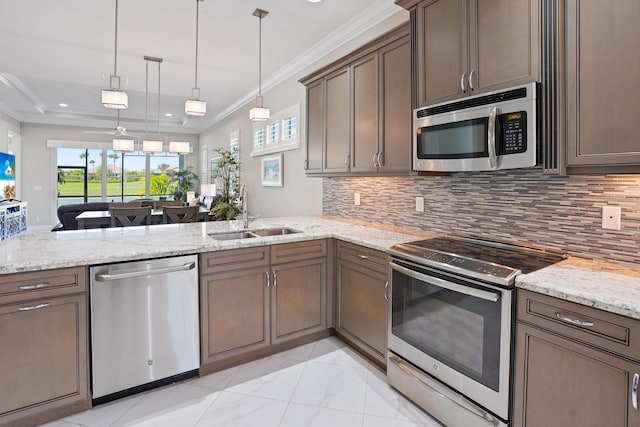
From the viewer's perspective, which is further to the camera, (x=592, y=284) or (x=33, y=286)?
(x=33, y=286)

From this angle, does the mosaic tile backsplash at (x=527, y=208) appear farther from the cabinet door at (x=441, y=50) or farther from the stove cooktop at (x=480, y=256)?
the cabinet door at (x=441, y=50)

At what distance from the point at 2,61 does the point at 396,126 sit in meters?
5.58

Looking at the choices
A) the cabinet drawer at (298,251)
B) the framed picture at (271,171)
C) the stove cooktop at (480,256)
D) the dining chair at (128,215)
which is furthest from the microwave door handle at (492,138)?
the dining chair at (128,215)

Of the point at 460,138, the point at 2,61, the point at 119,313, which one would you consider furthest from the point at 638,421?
the point at 2,61

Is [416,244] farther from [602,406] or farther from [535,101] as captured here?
[602,406]

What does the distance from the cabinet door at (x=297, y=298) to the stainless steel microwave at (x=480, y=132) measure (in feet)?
3.78

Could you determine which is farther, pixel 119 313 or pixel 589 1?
pixel 119 313

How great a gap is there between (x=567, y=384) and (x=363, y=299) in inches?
53.1

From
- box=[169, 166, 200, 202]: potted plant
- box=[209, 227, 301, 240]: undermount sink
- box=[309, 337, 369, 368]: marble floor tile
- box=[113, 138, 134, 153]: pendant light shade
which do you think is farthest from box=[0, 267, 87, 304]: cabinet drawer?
box=[169, 166, 200, 202]: potted plant

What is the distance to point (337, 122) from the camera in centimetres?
324

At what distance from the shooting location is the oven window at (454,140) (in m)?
1.90

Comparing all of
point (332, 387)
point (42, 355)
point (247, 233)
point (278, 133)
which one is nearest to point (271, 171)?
point (278, 133)

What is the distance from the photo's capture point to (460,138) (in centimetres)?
203

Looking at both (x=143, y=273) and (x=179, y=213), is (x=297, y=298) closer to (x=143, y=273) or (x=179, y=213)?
(x=143, y=273)
